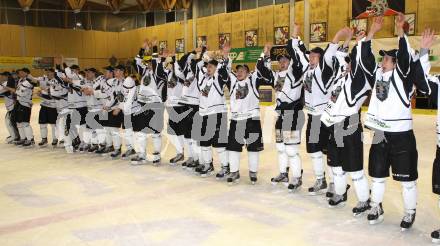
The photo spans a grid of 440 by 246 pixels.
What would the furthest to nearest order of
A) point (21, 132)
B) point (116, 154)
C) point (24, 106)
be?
point (21, 132) → point (24, 106) → point (116, 154)

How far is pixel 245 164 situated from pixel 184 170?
109 centimetres

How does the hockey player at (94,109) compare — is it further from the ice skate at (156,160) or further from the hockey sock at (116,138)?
the ice skate at (156,160)

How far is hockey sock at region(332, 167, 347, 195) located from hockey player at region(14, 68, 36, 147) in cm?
706

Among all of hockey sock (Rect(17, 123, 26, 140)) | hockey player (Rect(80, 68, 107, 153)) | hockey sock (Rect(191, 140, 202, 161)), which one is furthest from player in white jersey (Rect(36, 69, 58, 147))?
hockey sock (Rect(191, 140, 202, 161))

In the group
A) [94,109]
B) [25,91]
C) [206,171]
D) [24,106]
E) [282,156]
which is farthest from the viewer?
[24,106]

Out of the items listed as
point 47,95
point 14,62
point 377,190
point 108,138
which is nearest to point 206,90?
point 377,190

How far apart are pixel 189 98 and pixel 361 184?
3.28 metres

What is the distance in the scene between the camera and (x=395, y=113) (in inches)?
157

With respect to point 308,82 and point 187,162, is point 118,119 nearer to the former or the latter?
point 187,162

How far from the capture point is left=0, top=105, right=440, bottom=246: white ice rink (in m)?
4.04

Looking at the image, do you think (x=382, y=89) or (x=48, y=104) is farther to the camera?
(x=48, y=104)

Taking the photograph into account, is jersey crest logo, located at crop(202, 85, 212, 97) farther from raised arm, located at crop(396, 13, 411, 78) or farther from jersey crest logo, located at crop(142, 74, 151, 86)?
raised arm, located at crop(396, 13, 411, 78)

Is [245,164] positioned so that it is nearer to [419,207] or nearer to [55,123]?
[419,207]

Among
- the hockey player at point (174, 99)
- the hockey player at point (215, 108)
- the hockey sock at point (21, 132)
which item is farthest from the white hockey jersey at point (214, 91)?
the hockey sock at point (21, 132)
